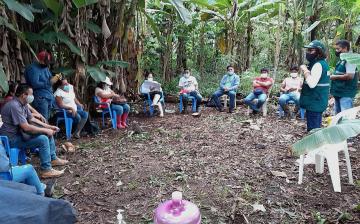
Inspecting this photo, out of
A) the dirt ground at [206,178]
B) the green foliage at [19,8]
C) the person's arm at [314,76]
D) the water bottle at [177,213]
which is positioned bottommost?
the dirt ground at [206,178]

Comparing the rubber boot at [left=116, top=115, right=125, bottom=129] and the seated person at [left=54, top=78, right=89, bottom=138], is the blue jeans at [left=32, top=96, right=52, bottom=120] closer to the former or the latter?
the seated person at [left=54, top=78, right=89, bottom=138]

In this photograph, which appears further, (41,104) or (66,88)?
(66,88)

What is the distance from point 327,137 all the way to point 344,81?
290 cm

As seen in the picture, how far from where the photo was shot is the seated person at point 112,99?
657 centimetres

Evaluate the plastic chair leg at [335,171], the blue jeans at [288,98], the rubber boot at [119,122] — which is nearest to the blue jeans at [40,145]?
the rubber boot at [119,122]

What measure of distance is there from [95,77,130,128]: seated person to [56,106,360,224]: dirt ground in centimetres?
39

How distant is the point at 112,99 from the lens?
6715 mm

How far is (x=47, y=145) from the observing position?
434 centimetres

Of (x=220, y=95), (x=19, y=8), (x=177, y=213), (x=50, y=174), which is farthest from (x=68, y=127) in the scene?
(x=177, y=213)

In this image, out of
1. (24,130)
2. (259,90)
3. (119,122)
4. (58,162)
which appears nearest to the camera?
(24,130)

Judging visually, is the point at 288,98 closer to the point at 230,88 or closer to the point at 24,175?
the point at 230,88

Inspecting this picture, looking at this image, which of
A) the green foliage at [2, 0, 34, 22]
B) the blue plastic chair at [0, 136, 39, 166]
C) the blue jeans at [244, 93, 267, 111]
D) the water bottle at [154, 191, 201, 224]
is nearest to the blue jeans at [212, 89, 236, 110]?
the blue jeans at [244, 93, 267, 111]

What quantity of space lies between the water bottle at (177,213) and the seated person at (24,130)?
2493 mm

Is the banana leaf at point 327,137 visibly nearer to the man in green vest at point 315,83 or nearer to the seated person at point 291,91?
the man in green vest at point 315,83
